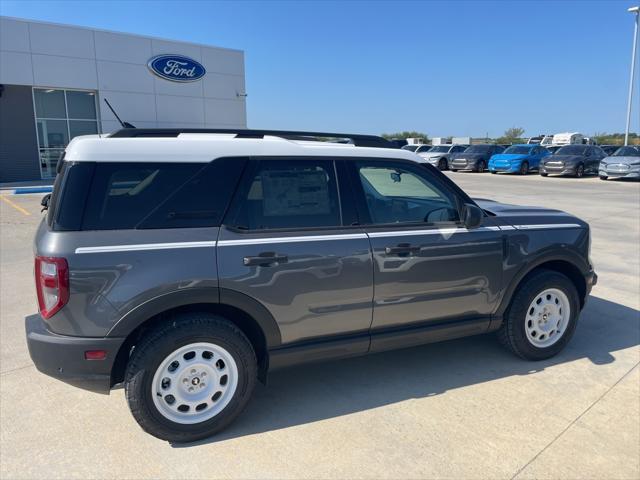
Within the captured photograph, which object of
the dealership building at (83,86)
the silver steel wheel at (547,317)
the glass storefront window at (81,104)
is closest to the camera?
the silver steel wheel at (547,317)

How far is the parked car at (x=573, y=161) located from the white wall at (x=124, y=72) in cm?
1612

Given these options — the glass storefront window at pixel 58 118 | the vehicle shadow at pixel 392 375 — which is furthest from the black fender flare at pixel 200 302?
the glass storefront window at pixel 58 118

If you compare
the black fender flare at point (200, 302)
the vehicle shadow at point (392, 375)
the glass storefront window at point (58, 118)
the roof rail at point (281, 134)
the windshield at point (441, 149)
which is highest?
the glass storefront window at point (58, 118)

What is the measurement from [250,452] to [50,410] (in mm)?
1477

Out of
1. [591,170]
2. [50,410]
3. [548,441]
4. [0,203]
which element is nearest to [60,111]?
[0,203]

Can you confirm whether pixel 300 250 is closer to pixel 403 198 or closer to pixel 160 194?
pixel 160 194

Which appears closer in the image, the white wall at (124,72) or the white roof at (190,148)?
the white roof at (190,148)

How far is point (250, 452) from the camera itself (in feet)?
9.57

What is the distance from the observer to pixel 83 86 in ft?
69.4

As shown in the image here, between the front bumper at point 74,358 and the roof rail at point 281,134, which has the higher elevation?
the roof rail at point 281,134

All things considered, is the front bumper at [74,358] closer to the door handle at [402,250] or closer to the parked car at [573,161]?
the door handle at [402,250]

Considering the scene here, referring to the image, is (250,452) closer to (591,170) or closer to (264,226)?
(264,226)

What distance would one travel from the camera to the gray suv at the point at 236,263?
2756mm

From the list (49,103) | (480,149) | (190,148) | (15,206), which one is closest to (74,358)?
(190,148)
